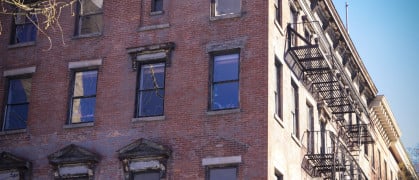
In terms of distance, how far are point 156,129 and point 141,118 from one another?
2.49ft

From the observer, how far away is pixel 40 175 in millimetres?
25656

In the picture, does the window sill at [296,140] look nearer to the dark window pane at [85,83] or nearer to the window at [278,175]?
the window at [278,175]

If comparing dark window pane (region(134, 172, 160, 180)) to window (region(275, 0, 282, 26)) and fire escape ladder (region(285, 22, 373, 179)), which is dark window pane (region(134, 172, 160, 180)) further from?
window (region(275, 0, 282, 26))

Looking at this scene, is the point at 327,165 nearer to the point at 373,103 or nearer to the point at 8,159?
the point at 8,159

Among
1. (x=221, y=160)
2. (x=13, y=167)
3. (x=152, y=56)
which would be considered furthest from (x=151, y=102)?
(x=13, y=167)

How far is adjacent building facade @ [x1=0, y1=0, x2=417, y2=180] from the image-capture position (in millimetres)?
23688

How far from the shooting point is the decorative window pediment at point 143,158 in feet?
78.5

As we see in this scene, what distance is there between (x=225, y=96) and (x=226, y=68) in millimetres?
1041

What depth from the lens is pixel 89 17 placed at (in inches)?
1093

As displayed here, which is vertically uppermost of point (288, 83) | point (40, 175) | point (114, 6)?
point (114, 6)

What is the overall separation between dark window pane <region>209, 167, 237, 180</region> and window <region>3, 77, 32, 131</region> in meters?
8.23

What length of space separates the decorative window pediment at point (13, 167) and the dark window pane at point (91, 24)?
5517 millimetres

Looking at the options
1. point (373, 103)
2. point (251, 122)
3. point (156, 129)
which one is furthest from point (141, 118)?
point (373, 103)

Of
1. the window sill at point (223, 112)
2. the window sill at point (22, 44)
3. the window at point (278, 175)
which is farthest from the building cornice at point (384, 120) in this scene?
the window sill at point (22, 44)
